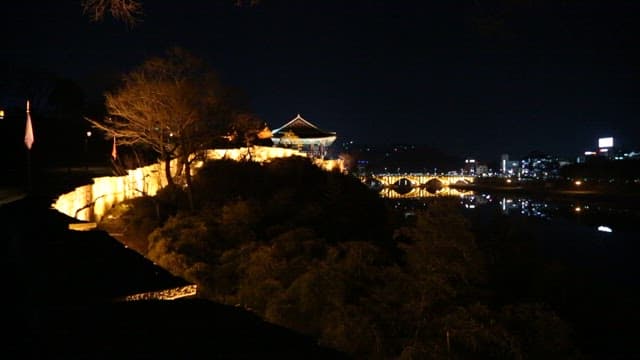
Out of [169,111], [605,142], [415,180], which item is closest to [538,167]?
[605,142]

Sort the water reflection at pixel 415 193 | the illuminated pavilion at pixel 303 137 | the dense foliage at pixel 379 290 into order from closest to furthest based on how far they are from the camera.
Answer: the dense foliage at pixel 379 290, the illuminated pavilion at pixel 303 137, the water reflection at pixel 415 193

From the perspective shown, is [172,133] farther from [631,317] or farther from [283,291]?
[631,317]

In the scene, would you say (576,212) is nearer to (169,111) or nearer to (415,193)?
(415,193)

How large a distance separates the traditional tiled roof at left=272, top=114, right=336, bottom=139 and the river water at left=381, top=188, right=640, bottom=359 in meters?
10.3

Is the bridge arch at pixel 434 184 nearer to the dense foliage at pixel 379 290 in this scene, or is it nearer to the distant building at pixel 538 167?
the distant building at pixel 538 167

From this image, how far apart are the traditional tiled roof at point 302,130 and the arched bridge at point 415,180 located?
42.7 m

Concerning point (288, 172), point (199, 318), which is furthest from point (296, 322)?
point (288, 172)

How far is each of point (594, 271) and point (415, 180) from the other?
2766 inches

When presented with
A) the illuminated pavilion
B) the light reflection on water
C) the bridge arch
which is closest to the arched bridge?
the bridge arch

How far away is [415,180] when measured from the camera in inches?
3762

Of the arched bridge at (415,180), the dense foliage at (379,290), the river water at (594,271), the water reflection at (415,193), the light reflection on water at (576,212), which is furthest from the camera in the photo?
the arched bridge at (415,180)

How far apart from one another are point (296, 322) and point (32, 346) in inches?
277

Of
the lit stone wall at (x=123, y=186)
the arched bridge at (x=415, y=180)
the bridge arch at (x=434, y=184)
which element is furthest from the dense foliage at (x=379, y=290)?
the bridge arch at (x=434, y=184)

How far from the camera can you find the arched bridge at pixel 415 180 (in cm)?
8962
